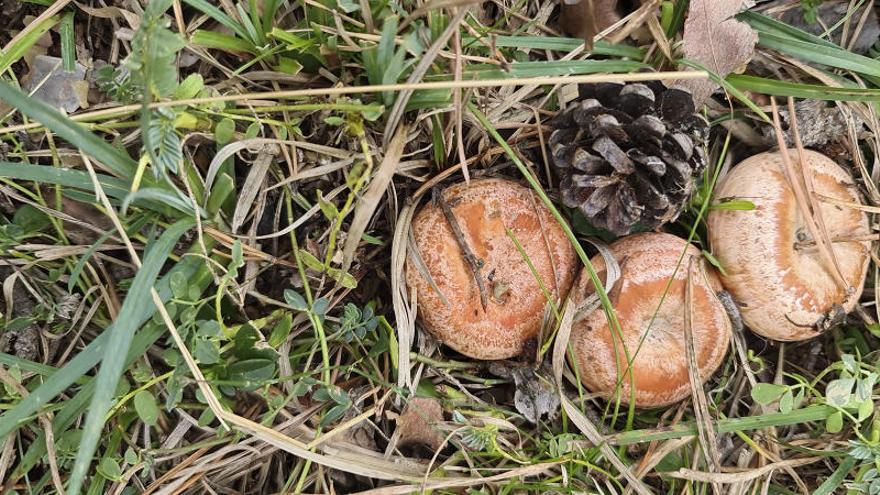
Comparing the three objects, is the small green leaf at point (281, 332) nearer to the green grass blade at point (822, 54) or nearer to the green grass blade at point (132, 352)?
the green grass blade at point (132, 352)

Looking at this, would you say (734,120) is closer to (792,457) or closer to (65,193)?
(792,457)

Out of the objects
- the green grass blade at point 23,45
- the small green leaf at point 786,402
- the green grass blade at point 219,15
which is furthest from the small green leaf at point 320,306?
the small green leaf at point 786,402

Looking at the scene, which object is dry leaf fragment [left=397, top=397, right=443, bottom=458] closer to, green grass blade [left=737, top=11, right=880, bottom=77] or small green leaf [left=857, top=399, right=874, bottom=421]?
small green leaf [left=857, top=399, right=874, bottom=421]

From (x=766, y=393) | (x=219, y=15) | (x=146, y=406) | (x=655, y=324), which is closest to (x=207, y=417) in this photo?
(x=146, y=406)

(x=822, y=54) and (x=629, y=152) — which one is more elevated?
(x=822, y=54)

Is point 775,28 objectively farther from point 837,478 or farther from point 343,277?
point 343,277

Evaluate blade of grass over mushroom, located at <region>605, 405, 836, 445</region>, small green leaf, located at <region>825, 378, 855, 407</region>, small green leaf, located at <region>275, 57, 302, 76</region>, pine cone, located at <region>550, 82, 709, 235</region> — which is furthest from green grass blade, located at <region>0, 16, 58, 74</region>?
small green leaf, located at <region>825, 378, 855, 407</region>

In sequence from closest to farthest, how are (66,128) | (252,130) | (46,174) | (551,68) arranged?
(66,128) → (46,174) → (252,130) → (551,68)

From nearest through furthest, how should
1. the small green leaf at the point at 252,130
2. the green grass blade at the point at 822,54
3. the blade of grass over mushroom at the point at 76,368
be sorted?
the blade of grass over mushroom at the point at 76,368
the small green leaf at the point at 252,130
the green grass blade at the point at 822,54
